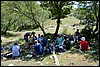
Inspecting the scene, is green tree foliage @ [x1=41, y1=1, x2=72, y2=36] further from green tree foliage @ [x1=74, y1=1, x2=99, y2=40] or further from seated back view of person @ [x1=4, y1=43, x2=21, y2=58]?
seated back view of person @ [x1=4, y1=43, x2=21, y2=58]

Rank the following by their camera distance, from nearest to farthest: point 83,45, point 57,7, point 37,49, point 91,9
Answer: point 37,49, point 83,45, point 91,9, point 57,7

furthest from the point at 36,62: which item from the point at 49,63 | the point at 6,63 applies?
the point at 6,63

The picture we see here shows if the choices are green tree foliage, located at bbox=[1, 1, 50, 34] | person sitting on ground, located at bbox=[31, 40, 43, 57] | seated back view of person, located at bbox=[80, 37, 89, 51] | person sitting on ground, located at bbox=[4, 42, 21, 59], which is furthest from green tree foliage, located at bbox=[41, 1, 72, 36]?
person sitting on ground, located at bbox=[4, 42, 21, 59]

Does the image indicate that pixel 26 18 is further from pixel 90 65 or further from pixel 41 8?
pixel 90 65

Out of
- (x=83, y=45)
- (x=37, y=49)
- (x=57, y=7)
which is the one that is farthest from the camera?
(x=57, y=7)

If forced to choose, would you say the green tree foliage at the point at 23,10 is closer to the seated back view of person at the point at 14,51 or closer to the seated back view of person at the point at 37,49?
the seated back view of person at the point at 14,51

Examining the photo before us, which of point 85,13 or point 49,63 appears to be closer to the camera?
point 49,63

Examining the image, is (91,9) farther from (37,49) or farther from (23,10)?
(37,49)

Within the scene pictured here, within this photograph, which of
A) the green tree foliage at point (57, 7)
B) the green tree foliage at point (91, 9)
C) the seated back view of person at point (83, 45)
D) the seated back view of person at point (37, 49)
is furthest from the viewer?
the green tree foliage at point (57, 7)

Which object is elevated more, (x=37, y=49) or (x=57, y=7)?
(x=57, y=7)

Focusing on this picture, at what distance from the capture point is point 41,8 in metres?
28.2

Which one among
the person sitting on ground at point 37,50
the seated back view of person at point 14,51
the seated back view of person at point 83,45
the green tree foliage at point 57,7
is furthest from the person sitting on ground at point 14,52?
the green tree foliage at point 57,7

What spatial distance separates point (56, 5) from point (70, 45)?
27.2ft

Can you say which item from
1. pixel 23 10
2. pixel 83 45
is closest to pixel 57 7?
pixel 23 10
